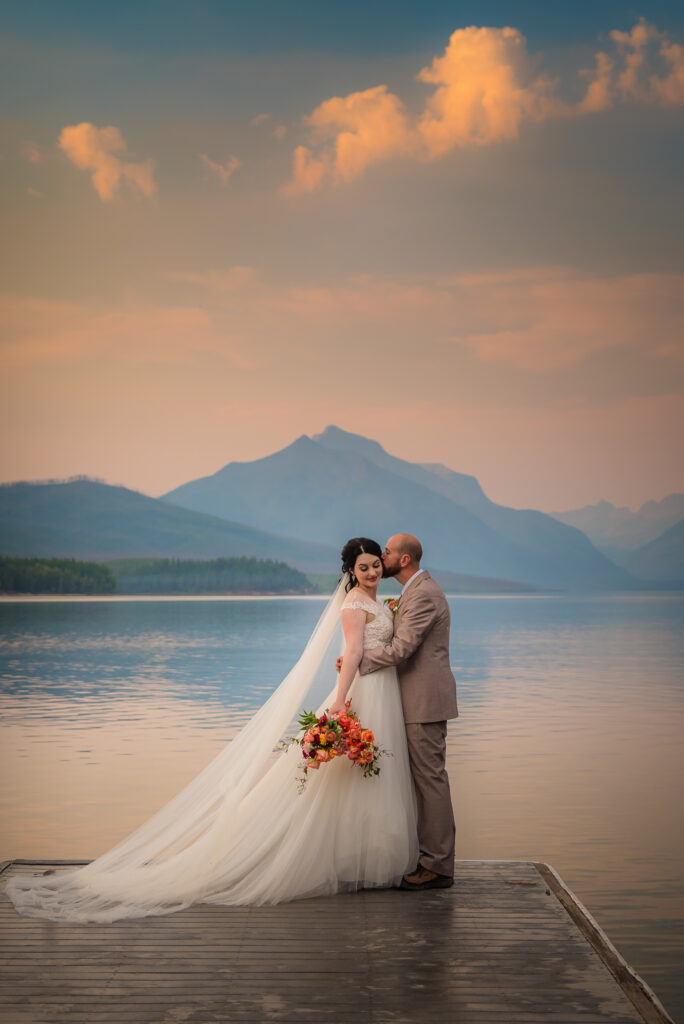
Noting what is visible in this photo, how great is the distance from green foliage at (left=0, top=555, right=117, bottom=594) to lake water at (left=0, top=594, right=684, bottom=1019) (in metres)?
83.8

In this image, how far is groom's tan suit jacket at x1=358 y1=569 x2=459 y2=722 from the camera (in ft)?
18.3

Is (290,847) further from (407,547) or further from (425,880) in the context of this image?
(407,547)

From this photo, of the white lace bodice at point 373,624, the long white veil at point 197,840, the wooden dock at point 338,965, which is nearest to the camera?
the wooden dock at point 338,965

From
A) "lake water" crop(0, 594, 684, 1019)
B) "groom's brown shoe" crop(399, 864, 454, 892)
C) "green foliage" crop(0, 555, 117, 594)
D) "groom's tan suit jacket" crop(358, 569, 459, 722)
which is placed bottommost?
"lake water" crop(0, 594, 684, 1019)

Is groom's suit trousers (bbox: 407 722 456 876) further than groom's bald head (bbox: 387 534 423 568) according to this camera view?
No

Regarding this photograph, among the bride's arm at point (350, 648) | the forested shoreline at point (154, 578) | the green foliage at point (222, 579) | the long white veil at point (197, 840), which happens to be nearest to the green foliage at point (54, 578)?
the forested shoreline at point (154, 578)

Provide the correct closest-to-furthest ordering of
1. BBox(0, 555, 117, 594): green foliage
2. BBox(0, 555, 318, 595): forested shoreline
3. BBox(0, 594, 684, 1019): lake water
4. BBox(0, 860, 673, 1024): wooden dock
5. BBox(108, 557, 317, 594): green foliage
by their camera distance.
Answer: BBox(0, 860, 673, 1024): wooden dock → BBox(0, 594, 684, 1019): lake water → BBox(0, 555, 117, 594): green foliage → BBox(0, 555, 318, 595): forested shoreline → BBox(108, 557, 317, 594): green foliage

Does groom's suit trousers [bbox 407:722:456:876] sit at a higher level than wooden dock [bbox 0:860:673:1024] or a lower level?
higher

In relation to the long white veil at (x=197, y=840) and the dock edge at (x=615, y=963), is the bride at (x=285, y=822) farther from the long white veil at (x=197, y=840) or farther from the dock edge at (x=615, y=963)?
the dock edge at (x=615, y=963)

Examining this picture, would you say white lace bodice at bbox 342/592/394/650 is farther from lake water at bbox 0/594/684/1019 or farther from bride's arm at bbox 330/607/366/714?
lake water at bbox 0/594/684/1019

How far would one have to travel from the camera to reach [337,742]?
5359 mm

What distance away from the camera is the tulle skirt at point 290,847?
536cm

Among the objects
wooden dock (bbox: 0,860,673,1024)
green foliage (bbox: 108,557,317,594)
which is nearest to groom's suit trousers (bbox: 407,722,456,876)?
wooden dock (bbox: 0,860,673,1024)

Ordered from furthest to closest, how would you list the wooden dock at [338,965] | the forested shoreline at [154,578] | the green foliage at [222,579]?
1. the green foliage at [222,579]
2. the forested shoreline at [154,578]
3. the wooden dock at [338,965]
